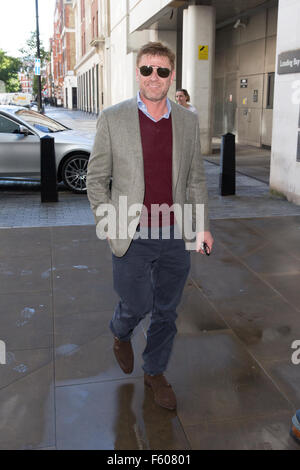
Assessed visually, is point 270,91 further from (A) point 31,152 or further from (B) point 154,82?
(B) point 154,82

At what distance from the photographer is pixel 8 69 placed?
107562 millimetres

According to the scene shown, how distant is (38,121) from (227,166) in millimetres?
4013

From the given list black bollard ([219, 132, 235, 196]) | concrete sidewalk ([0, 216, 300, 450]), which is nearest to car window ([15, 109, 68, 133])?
black bollard ([219, 132, 235, 196])

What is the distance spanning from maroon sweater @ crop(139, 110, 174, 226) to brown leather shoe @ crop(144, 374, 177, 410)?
987 mm

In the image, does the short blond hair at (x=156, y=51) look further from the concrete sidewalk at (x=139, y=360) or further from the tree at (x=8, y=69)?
the tree at (x=8, y=69)

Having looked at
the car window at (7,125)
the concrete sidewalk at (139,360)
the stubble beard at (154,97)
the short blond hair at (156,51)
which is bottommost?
the concrete sidewalk at (139,360)

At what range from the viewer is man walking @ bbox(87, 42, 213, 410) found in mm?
2828

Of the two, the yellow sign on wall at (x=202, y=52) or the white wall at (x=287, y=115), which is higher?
the yellow sign on wall at (x=202, y=52)

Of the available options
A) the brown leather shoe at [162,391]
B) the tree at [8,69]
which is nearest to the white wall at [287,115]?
A: the brown leather shoe at [162,391]

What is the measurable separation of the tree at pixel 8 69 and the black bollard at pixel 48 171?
345ft

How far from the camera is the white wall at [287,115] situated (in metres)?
8.60

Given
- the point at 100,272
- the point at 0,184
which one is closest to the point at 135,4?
the point at 0,184

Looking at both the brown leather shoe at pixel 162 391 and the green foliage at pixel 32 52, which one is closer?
the brown leather shoe at pixel 162 391

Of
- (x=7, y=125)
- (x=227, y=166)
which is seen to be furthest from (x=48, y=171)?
(x=227, y=166)
